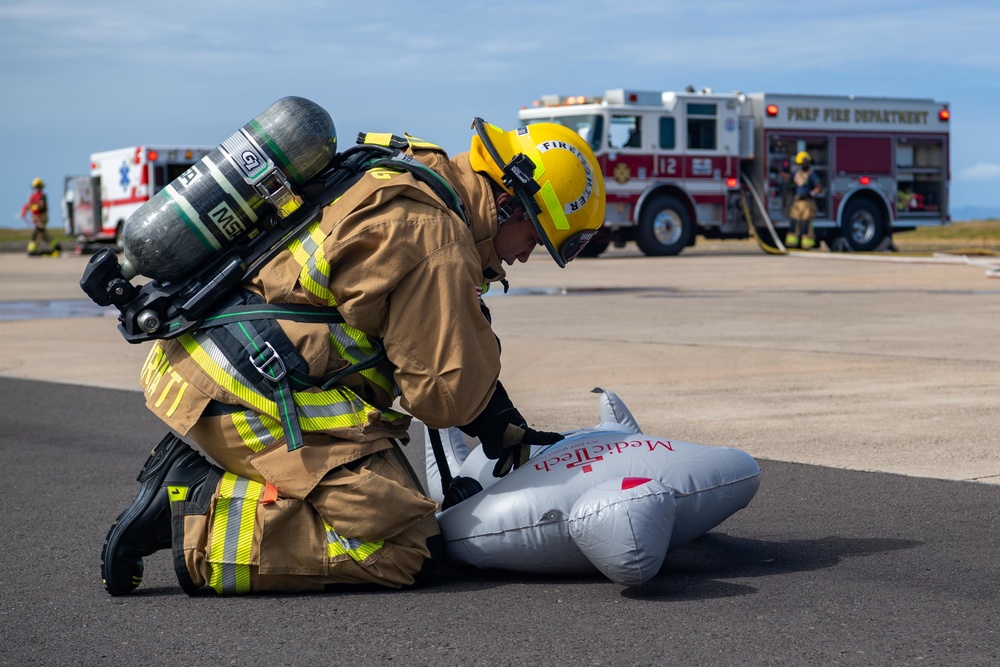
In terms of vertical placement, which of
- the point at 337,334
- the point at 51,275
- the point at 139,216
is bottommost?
the point at 51,275

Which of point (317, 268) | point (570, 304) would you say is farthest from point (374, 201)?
point (570, 304)

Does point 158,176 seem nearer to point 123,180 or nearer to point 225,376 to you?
point 123,180

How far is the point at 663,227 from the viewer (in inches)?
955

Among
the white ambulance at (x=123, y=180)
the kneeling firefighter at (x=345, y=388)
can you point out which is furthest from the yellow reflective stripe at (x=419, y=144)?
the white ambulance at (x=123, y=180)

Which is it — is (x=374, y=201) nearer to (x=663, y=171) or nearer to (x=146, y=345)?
(x=146, y=345)

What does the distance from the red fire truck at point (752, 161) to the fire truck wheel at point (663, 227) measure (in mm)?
23

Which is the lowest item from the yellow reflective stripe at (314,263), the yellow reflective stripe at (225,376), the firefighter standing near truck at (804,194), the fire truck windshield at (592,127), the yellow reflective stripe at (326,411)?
the firefighter standing near truck at (804,194)

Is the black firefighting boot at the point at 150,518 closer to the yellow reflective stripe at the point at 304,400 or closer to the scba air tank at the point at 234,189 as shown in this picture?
the yellow reflective stripe at the point at 304,400

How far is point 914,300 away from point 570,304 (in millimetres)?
3583

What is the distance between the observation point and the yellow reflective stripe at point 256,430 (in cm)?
365

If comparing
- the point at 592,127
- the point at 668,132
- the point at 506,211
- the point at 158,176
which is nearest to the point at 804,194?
the point at 668,132

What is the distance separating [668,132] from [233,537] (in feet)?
70.5

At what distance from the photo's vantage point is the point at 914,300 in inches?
547

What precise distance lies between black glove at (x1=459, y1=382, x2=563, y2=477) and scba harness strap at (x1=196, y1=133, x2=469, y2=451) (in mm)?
368
